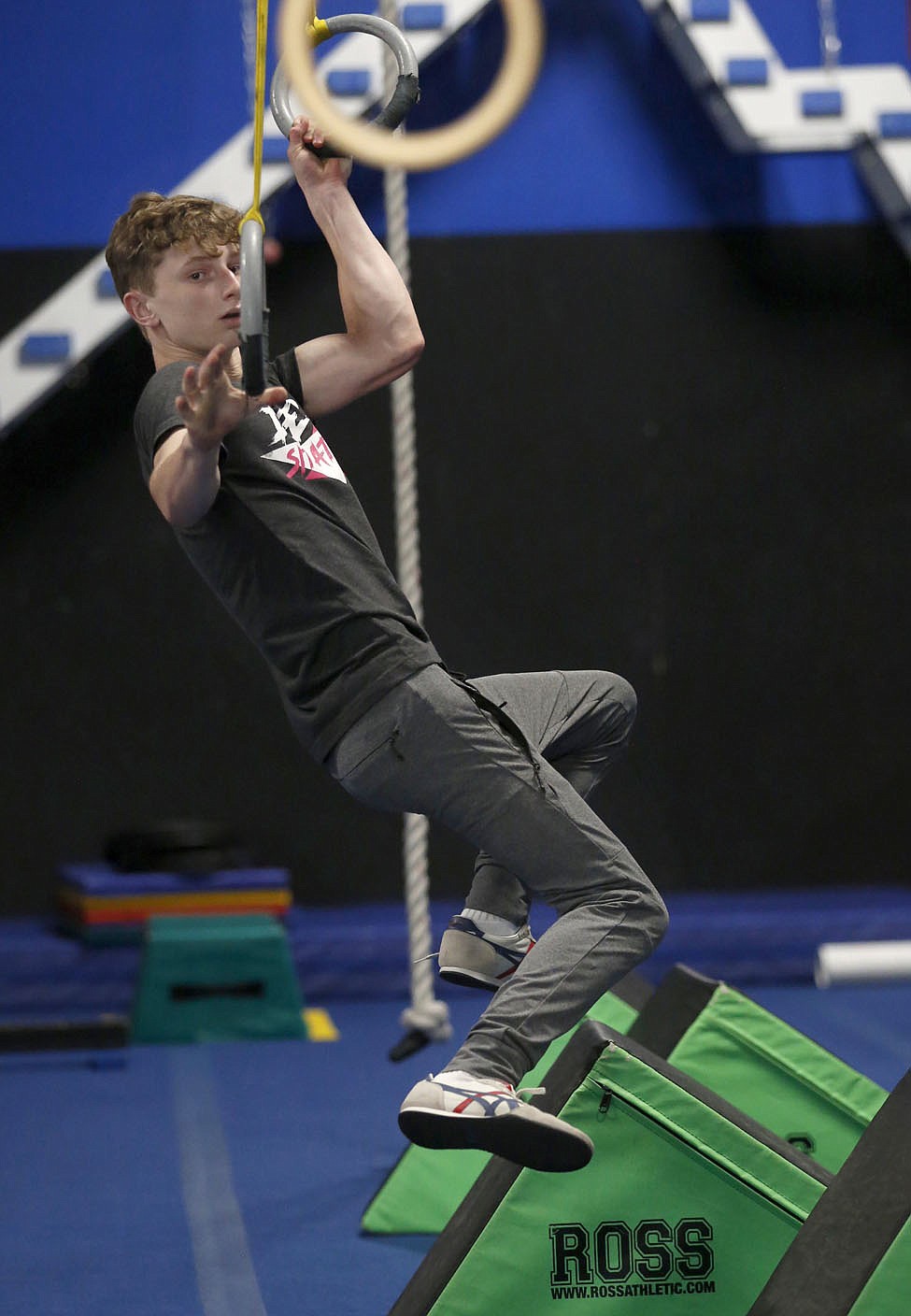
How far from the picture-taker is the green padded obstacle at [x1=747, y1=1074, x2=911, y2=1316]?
80.7 inches

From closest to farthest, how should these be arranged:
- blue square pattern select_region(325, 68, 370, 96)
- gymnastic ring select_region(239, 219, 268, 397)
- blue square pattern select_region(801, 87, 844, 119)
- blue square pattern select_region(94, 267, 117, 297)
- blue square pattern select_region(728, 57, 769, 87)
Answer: gymnastic ring select_region(239, 219, 268, 397) → blue square pattern select_region(325, 68, 370, 96) → blue square pattern select_region(94, 267, 117, 297) → blue square pattern select_region(728, 57, 769, 87) → blue square pattern select_region(801, 87, 844, 119)

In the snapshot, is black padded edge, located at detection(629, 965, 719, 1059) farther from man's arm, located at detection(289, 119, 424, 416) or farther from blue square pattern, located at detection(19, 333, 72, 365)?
blue square pattern, located at detection(19, 333, 72, 365)

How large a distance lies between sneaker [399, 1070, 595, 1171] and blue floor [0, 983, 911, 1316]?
2.57ft

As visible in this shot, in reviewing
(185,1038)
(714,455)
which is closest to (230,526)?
(185,1038)

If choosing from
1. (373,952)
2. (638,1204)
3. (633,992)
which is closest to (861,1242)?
(638,1204)

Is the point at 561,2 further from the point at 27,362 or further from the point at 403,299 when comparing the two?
the point at 403,299

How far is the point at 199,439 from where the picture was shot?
6.79 feet

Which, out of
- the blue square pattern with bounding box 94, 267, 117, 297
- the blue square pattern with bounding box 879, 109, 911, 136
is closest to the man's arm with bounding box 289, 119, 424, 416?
the blue square pattern with bounding box 94, 267, 117, 297

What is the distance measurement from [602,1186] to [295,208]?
426cm

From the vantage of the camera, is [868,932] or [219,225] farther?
[868,932]

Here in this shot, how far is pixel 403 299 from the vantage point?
2473 mm

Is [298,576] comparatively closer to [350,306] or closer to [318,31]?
[350,306]

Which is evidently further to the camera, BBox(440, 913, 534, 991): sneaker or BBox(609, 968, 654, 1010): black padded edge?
BBox(609, 968, 654, 1010): black padded edge

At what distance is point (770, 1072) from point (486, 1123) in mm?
1098
